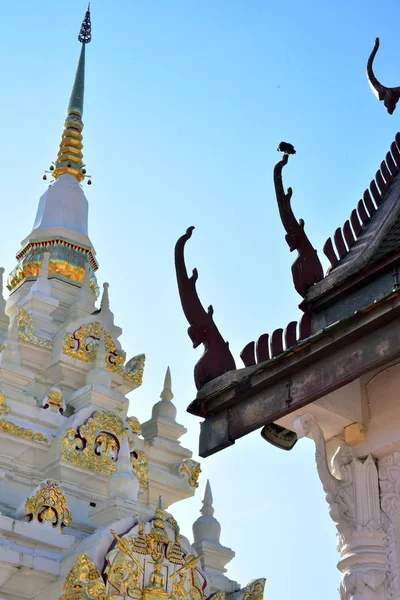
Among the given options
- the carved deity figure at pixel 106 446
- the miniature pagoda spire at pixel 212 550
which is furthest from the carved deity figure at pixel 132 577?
the carved deity figure at pixel 106 446

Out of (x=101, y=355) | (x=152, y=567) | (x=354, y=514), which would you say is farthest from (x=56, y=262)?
(x=354, y=514)

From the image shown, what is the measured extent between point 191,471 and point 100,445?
72.1 inches

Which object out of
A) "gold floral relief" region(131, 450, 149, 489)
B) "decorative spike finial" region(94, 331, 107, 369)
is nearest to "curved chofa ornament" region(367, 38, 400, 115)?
"gold floral relief" region(131, 450, 149, 489)

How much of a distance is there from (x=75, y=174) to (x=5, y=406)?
756cm

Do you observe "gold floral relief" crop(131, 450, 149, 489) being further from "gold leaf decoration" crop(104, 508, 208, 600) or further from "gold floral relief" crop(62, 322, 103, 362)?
"gold floral relief" crop(62, 322, 103, 362)

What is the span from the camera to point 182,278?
5223mm

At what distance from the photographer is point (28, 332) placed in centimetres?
1582

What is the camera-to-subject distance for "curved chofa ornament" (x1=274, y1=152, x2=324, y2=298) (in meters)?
5.25

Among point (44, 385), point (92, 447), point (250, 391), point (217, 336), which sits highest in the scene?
point (44, 385)

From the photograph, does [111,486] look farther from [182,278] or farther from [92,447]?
[182,278]

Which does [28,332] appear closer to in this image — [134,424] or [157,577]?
[134,424]

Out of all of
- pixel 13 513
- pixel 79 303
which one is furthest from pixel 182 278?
pixel 79 303

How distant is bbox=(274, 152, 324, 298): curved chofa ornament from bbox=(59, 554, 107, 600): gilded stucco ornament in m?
6.83

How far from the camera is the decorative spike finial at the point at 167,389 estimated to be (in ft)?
53.4
